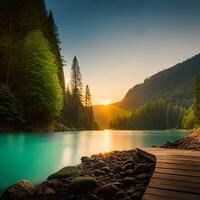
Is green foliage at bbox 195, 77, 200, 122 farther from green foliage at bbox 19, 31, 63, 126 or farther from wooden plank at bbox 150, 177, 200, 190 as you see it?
wooden plank at bbox 150, 177, 200, 190

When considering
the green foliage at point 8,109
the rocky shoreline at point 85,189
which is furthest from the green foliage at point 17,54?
the rocky shoreline at point 85,189

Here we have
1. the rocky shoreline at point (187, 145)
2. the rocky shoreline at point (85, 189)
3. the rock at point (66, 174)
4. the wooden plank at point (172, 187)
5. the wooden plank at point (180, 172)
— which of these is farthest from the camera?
the rocky shoreline at point (187, 145)

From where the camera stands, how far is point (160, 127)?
182625 millimetres

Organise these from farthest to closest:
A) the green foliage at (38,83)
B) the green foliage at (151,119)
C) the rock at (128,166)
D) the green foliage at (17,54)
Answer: the green foliage at (151,119) → the green foliage at (17,54) → the green foliage at (38,83) → the rock at (128,166)

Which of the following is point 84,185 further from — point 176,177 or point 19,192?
point 176,177

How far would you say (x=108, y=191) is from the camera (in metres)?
6.34

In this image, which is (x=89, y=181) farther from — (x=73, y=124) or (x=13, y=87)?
(x=73, y=124)

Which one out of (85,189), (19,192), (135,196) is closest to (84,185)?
(85,189)

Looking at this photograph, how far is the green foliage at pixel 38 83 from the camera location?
35369 mm

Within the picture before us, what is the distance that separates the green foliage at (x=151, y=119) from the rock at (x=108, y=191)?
173285 mm

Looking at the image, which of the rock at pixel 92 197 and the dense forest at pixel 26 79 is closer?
the rock at pixel 92 197

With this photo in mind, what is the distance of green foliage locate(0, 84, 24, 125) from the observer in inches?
1172

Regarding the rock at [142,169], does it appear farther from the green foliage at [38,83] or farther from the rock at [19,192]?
the green foliage at [38,83]

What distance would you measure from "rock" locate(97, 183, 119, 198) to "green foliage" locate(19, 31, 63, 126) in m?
29.5
